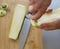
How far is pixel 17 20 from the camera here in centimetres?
80

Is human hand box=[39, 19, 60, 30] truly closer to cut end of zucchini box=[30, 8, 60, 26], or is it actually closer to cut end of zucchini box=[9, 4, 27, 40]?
cut end of zucchini box=[30, 8, 60, 26]

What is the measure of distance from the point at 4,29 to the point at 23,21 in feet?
0.30

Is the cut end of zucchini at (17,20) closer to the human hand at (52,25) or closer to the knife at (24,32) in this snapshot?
the knife at (24,32)

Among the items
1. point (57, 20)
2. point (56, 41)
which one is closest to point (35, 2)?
point (57, 20)

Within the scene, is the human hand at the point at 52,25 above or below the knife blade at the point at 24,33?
above

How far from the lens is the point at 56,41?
0.76 metres

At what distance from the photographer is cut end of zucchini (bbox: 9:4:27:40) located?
2.52 ft

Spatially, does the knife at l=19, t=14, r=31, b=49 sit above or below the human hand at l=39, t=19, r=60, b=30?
below

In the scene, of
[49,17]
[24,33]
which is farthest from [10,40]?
[49,17]

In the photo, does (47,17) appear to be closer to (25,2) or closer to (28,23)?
(28,23)

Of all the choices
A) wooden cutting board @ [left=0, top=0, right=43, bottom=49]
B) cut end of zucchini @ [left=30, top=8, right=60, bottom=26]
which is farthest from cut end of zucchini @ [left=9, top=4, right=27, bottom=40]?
cut end of zucchini @ [left=30, top=8, right=60, bottom=26]

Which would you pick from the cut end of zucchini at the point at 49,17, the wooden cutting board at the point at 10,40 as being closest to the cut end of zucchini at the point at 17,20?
the wooden cutting board at the point at 10,40

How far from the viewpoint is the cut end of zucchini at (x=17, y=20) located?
77cm

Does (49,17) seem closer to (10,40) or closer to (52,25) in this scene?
(52,25)
